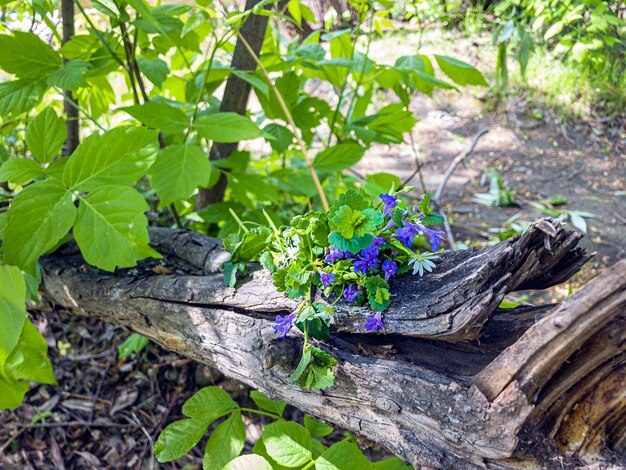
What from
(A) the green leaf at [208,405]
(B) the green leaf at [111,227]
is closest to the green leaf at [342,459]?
(A) the green leaf at [208,405]

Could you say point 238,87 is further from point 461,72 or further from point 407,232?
point 407,232

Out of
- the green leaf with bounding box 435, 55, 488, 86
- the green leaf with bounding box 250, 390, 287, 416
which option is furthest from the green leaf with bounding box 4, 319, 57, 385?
the green leaf with bounding box 435, 55, 488, 86

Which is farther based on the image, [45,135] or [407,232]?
[45,135]

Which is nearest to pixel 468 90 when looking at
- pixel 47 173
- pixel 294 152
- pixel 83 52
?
pixel 294 152

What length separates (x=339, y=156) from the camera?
77.0 inches

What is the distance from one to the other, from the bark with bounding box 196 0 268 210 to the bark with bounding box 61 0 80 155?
0.55 m

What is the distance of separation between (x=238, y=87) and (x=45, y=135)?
79 centimetres

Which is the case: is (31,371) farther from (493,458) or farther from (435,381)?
(493,458)

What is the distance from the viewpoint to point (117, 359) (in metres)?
2.31

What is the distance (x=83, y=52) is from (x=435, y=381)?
160 cm

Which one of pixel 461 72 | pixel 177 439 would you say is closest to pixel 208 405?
pixel 177 439

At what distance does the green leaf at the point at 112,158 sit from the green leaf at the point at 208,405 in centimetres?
62

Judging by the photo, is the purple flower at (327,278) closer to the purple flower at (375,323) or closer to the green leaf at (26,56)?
A: the purple flower at (375,323)

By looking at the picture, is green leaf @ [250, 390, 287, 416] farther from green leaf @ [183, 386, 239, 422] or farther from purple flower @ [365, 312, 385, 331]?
purple flower @ [365, 312, 385, 331]
